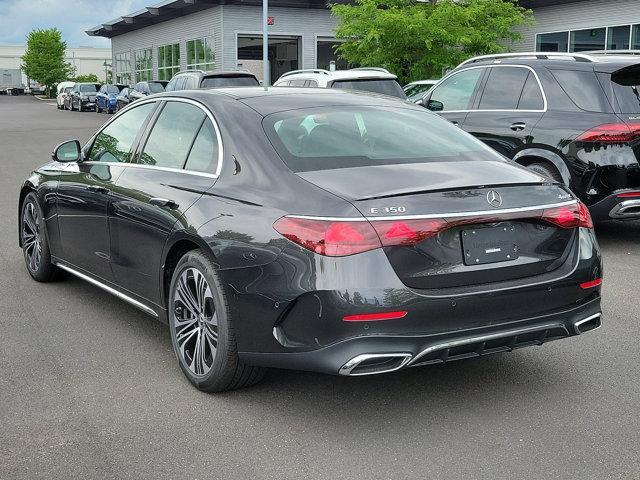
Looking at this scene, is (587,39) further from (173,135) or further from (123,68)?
(123,68)

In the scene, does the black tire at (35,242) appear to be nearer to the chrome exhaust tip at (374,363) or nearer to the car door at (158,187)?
the car door at (158,187)

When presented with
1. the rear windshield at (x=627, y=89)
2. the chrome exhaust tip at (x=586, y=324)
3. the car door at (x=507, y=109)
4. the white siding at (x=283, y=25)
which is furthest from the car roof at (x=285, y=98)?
the white siding at (x=283, y=25)

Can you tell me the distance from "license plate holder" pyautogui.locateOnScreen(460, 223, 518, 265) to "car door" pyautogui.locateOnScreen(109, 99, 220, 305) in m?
Result: 1.41

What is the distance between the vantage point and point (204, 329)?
4.42 metres

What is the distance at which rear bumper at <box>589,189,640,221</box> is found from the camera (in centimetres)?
803

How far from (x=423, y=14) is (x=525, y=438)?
74.3 ft

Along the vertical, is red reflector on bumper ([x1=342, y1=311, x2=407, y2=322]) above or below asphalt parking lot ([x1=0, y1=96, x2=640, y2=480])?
above

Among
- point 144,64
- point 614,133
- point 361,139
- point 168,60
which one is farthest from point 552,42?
point 361,139

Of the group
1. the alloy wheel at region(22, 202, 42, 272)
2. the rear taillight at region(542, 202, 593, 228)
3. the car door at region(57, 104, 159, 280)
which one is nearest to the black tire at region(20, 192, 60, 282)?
the alloy wheel at region(22, 202, 42, 272)

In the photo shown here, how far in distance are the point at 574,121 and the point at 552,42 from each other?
24.1 meters

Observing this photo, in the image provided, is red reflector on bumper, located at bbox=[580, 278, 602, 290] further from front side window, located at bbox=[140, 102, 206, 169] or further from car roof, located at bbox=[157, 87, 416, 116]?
front side window, located at bbox=[140, 102, 206, 169]

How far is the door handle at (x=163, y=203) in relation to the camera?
15.2 feet

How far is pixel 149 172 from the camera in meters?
5.12

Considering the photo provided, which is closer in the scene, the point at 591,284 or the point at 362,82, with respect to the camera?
the point at 591,284
